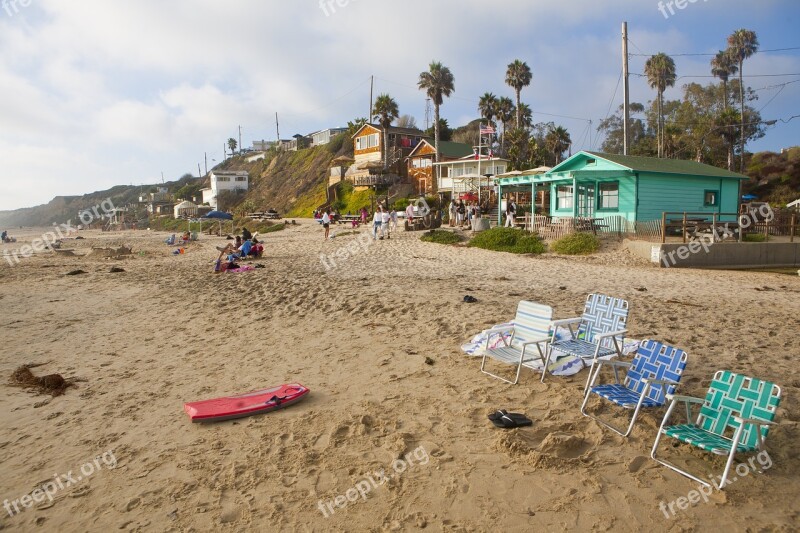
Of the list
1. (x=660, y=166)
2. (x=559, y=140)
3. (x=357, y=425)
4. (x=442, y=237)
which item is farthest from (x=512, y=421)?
(x=559, y=140)

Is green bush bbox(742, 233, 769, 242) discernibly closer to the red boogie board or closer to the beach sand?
the beach sand

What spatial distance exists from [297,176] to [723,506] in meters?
73.3

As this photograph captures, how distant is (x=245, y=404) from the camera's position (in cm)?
522

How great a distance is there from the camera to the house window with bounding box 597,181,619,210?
2231 centimetres

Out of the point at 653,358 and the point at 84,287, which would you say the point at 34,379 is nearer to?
the point at 653,358

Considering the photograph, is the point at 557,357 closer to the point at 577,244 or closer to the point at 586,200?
the point at 577,244

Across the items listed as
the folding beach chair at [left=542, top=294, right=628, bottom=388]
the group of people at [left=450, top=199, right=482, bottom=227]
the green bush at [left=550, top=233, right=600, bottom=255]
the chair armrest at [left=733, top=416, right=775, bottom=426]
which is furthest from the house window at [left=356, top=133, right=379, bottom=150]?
Answer: the chair armrest at [left=733, top=416, right=775, bottom=426]

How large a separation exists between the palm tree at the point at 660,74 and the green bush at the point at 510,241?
107 feet

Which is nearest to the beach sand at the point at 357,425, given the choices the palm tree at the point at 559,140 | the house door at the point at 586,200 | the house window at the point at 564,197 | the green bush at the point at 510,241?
the green bush at the point at 510,241

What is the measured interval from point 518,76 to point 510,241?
35050mm

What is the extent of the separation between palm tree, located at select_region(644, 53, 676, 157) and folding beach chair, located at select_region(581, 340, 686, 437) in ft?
158

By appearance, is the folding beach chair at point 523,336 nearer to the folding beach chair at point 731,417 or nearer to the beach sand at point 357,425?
the beach sand at point 357,425

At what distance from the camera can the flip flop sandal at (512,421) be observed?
456cm

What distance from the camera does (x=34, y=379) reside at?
6492 millimetres
